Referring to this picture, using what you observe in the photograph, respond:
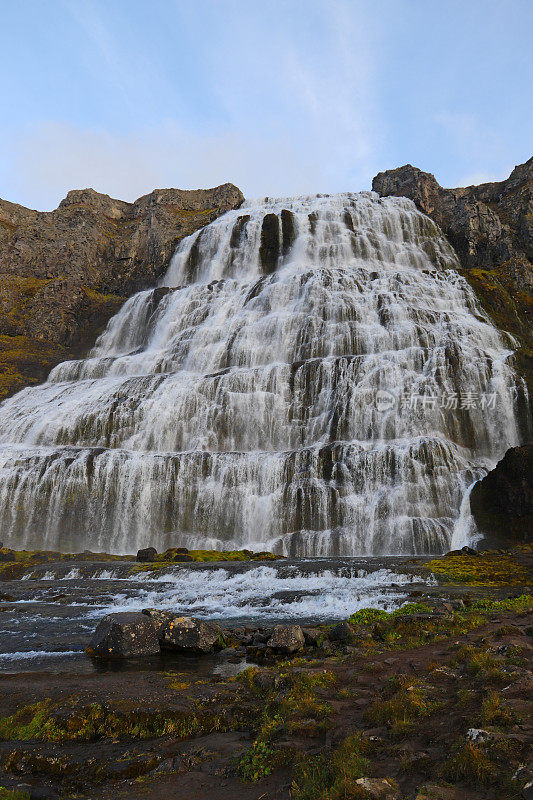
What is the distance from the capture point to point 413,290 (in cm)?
5222

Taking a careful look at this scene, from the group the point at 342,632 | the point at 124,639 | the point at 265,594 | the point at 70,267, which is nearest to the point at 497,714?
the point at 342,632

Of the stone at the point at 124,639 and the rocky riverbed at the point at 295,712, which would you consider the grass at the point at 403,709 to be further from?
the stone at the point at 124,639

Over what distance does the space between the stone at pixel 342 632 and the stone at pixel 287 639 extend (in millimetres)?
782

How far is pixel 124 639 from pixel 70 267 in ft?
272

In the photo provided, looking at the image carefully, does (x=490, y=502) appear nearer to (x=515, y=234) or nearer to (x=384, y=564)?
(x=384, y=564)

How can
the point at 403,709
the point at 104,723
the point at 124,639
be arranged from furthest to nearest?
the point at 124,639
the point at 104,723
the point at 403,709

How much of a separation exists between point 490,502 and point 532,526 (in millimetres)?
2717

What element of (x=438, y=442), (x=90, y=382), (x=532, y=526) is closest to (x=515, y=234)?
(x=438, y=442)

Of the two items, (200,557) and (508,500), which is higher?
(508,500)

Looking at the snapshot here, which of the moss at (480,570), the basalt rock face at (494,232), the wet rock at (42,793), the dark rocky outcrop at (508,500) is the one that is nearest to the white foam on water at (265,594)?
the moss at (480,570)

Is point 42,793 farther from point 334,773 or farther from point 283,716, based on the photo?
point 334,773

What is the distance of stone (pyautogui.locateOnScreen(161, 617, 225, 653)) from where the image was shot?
1145 cm

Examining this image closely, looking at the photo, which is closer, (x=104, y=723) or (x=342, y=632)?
(x=104, y=723)

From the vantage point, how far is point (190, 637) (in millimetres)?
11547
